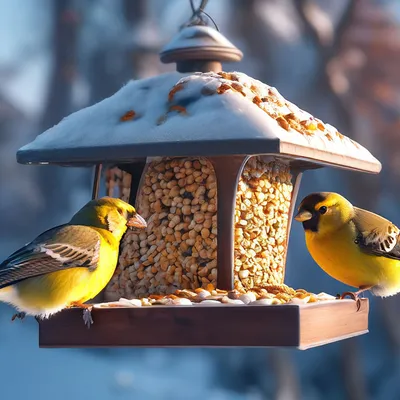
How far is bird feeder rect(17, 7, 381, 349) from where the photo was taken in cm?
425

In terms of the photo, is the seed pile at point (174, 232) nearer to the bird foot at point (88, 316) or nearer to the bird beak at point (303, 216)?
the bird beak at point (303, 216)

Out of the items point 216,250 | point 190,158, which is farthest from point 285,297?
point 190,158

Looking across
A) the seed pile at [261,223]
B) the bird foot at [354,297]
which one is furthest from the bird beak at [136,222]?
the bird foot at [354,297]

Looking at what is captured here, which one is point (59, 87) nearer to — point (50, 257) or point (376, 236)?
point (376, 236)

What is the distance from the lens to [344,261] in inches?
200

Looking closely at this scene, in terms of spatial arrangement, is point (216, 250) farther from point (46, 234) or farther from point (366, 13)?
point (366, 13)

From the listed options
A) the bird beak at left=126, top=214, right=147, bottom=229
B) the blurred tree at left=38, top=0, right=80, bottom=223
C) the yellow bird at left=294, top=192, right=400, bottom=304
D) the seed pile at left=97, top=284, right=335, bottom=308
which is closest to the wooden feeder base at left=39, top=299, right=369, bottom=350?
the seed pile at left=97, top=284, right=335, bottom=308

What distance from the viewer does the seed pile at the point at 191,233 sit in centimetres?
488

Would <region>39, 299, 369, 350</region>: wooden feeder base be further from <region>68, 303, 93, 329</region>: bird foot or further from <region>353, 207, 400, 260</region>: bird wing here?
<region>353, 207, 400, 260</region>: bird wing

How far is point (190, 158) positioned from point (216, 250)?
18.6 inches

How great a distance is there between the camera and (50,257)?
14.6 ft

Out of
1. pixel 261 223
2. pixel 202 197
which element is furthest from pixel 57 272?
pixel 261 223

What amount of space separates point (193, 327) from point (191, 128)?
928 mm

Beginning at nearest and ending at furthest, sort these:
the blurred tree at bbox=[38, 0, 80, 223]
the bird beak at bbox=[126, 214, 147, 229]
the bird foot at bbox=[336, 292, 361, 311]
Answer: the bird beak at bbox=[126, 214, 147, 229], the bird foot at bbox=[336, 292, 361, 311], the blurred tree at bbox=[38, 0, 80, 223]
